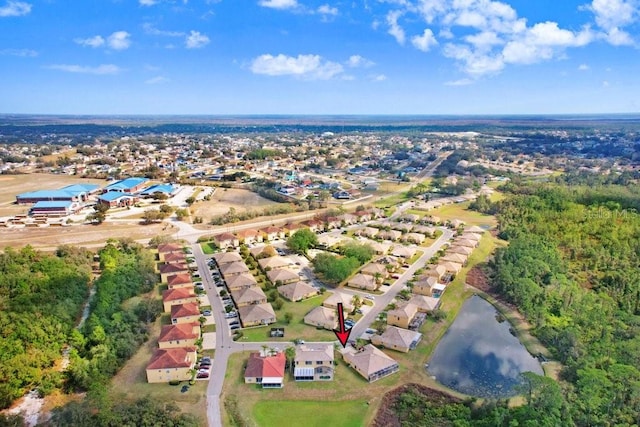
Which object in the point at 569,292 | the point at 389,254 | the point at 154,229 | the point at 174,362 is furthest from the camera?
the point at 154,229

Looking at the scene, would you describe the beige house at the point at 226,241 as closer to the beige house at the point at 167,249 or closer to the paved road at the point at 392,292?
the beige house at the point at 167,249

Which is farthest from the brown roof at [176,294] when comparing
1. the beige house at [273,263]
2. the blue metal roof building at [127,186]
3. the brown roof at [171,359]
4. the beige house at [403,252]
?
the blue metal roof building at [127,186]

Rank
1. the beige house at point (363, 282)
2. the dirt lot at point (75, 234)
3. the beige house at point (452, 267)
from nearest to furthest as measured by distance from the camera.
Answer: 1. the beige house at point (363, 282)
2. the beige house at point (452, 267)
3. the dirt lot at point (75, 234)

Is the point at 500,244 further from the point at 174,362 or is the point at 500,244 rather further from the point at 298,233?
the point at 174,362

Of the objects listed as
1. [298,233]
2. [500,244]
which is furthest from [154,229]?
[500,244]

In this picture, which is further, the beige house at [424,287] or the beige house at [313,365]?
the beige house at [424,287]

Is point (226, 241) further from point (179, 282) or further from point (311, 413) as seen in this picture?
point (311, 413)
